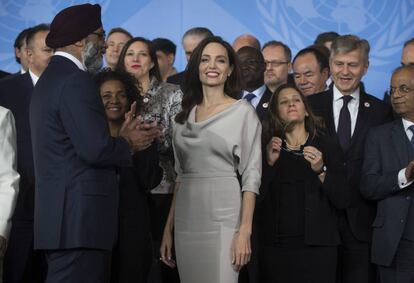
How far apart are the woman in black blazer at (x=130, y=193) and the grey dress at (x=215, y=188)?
0.81 feet

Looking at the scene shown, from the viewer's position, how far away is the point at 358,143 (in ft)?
16.9

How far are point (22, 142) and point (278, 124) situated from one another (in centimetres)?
134

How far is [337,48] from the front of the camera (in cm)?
546

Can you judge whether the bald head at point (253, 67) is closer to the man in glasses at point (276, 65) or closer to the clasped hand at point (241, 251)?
the man in glasses at point (276, 65)

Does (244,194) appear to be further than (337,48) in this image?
No

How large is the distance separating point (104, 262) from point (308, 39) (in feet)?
12.4

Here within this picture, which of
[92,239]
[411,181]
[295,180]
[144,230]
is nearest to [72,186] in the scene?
[92,239]

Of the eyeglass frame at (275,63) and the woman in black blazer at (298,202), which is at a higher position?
the eyeglass frame at (275,63)

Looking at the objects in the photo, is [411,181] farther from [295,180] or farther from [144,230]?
[144,230]

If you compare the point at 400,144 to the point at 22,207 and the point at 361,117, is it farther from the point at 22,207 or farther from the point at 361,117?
the point at 22,207

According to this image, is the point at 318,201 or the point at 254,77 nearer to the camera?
the point at 318,201

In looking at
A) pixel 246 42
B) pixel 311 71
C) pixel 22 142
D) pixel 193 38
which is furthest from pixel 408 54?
pixel 22 142

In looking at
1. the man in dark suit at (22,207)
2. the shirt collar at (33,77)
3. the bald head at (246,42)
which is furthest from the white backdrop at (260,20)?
the man in dark suit at (22,207)

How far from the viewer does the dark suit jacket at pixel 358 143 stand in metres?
5.05
